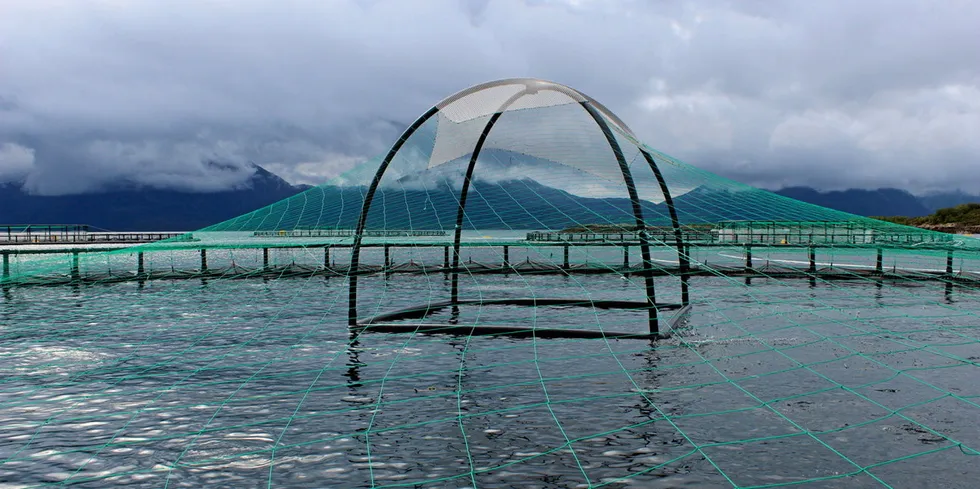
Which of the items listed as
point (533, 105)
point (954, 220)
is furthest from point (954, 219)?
point (533, 105)

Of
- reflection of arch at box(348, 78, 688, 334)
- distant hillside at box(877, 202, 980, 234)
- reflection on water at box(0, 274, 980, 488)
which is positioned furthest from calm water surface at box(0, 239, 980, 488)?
distant hillside at box(877, 202, 980, 234)

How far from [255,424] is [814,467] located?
18.6 ft

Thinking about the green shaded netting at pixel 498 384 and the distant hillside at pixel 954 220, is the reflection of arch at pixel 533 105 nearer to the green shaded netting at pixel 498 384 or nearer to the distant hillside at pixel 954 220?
the green shaded netting at pixel 498 384

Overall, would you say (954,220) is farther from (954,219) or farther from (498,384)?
(498,384)

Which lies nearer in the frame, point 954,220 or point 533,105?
point 533,105

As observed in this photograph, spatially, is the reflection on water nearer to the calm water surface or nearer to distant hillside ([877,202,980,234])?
the calm water surface

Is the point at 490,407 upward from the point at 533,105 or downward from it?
downward

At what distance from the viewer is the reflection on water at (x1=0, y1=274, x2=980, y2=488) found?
5.63 m

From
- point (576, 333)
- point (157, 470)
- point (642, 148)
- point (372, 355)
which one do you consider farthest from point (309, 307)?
point (157, 470)

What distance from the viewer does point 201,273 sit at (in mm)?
26016

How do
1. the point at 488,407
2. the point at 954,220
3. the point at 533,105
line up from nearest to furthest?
the point at 488,407 < the point at 533,105 < the point at 954,220

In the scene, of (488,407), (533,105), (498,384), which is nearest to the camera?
(488,407)

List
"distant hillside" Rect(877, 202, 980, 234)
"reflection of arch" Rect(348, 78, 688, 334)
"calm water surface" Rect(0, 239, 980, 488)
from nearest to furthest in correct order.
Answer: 1. "calm water surface" Rect(0, 239, 980, 488)
2. "reflection of arch" Rect(348, 78, 688, 334)
3. "distant hillside" Rect(877, 202, 980, 234)

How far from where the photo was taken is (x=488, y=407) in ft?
24.4
